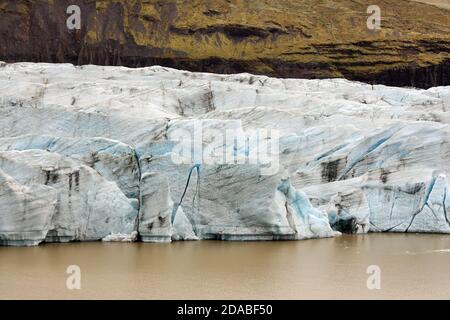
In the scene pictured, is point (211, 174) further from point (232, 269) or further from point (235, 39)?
point (235, 39)

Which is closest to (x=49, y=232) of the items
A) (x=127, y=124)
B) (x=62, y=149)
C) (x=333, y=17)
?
(x=62, y=149)

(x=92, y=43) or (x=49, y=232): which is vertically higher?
(x=92, y=43)

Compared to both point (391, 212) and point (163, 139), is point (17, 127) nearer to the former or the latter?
point (163, 139)

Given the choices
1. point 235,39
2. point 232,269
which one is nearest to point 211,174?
point 232,269

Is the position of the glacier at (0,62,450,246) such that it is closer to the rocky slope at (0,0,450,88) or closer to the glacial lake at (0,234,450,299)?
the glacial lake at (0,234,450,299)

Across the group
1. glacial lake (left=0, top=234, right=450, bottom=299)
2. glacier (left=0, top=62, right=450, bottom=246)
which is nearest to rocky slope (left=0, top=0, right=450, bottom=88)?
glacier (left=0, top=62, right=450, bottom=246)

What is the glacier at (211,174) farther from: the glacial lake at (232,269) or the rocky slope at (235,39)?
the rocky slope at (235,39)
